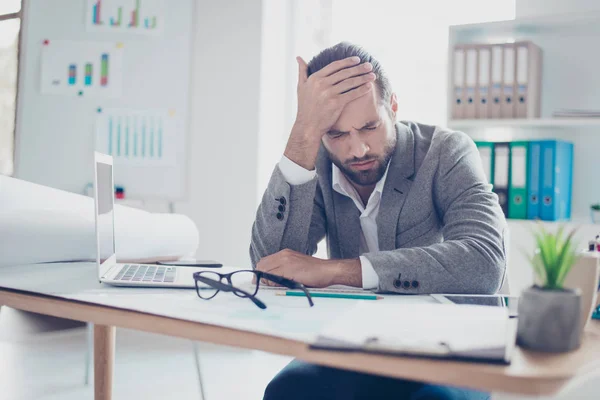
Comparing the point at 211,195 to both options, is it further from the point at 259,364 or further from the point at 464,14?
the point at 464,14

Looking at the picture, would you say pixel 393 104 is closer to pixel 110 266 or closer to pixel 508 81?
pixel 110 266

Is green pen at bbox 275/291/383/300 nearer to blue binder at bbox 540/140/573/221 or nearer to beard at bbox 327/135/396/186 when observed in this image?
beard at bbox 327/135/396/186

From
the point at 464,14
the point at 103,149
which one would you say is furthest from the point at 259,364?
the point at 464,14

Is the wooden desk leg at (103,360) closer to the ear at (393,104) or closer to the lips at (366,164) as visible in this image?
the lips at (366,164)

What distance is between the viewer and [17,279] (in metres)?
1.21

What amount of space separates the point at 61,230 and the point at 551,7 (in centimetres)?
232

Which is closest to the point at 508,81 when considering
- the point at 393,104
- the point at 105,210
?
the point at 393,104

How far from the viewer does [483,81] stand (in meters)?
2.69

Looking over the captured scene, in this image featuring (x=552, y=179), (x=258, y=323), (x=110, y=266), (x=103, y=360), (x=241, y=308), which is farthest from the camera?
(x=552, y=179)

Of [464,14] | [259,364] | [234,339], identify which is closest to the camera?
[234,339]

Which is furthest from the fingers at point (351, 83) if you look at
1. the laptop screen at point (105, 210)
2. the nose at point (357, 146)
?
the laptop screen at point (105, 210)

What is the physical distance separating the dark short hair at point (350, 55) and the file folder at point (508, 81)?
1.21 metres

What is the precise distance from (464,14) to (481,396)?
241 cm

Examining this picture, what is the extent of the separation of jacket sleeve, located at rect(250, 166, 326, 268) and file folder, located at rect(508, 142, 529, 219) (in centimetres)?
139
